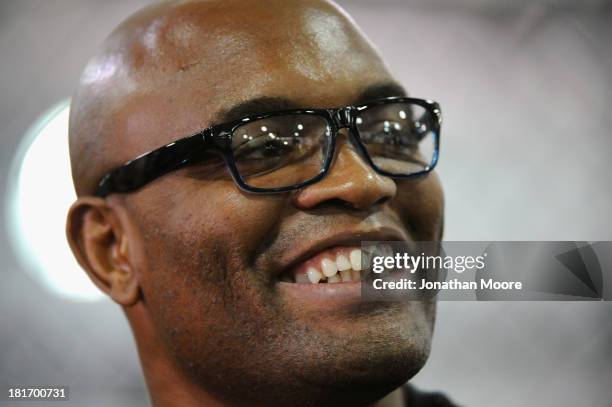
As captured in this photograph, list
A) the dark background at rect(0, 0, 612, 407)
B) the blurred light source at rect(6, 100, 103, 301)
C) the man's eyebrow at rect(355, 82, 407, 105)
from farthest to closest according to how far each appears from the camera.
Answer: the dark background at rect(0, 0, 612, 407), the blurred light source at rect(6, 100, 103, 301), the man's eyebrow at rect(355, 82, 407, 105)

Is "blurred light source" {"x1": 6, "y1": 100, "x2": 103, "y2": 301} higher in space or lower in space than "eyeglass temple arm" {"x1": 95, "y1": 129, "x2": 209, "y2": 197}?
higher

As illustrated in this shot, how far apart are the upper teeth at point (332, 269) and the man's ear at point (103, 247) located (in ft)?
0.80

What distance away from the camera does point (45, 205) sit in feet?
5.74

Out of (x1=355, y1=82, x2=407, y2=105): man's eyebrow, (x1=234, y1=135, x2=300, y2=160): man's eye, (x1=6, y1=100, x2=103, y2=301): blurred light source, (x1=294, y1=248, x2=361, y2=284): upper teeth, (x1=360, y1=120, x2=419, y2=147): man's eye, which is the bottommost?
(x1=294, y1=248, x2=361, y2=284): upper teeth

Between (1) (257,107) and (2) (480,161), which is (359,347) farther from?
(2) (480,161)

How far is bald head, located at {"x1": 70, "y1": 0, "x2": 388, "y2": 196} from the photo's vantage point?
2.64 ft

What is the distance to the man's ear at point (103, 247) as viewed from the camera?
90cm

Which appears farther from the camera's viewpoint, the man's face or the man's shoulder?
the man's shoulder

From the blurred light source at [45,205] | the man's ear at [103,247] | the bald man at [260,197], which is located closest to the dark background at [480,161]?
the blurred light source at [45,205]

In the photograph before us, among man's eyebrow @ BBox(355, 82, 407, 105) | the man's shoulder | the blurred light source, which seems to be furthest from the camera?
the blurred light source

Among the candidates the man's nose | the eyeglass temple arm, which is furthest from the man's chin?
the eyeglass temple arm

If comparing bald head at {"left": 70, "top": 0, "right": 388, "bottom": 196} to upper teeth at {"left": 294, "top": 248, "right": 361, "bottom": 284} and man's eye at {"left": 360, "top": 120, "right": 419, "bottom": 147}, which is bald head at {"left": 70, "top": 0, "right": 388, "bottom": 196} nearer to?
man's eye at {"left": 360, "top": 120, "right": 419, "bottom": 147}

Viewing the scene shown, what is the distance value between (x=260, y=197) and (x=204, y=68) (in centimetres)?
18

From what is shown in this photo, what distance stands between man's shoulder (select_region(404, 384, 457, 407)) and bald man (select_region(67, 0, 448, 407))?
0.24m
